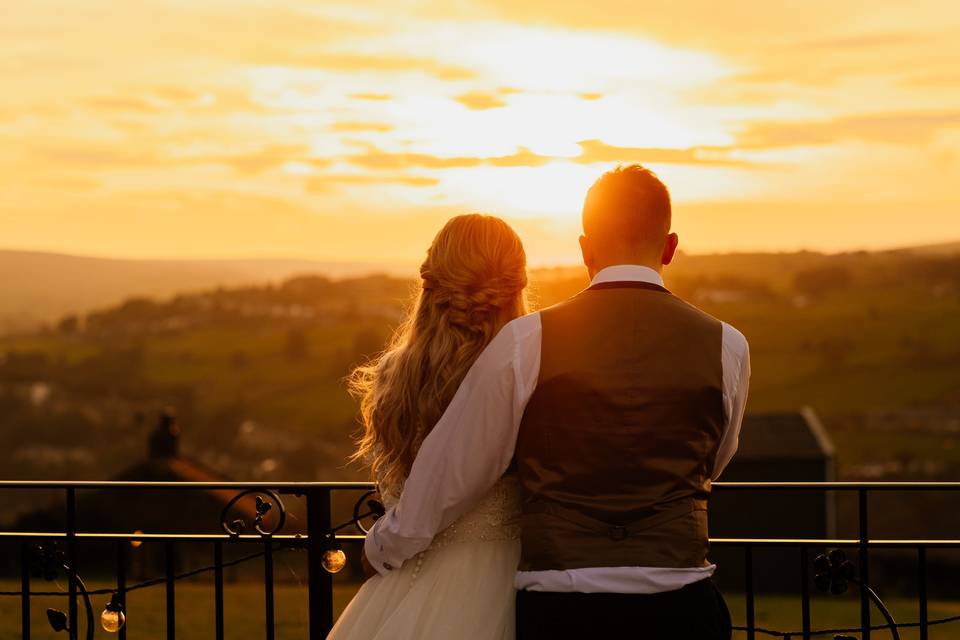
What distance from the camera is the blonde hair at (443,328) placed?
7.66 feet

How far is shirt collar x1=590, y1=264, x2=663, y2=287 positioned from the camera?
2.20m

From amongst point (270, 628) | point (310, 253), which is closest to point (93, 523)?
point (270, 628)

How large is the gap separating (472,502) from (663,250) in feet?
2.13

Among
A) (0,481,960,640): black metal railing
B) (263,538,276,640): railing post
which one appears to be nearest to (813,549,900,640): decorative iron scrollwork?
Answer: (0,481,960,640): black metal railing

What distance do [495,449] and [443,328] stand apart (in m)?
0.30

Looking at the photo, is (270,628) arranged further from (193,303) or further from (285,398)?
(193,303)

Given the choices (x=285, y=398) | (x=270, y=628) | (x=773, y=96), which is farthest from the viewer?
(x=285, y=398)

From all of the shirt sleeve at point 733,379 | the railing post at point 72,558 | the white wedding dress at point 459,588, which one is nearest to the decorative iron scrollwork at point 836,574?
the shirt sleeve at point 733,379

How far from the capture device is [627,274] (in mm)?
2205

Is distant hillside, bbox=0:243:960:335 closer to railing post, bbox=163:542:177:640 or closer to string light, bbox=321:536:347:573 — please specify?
railing post, bbox=163:542:177:640

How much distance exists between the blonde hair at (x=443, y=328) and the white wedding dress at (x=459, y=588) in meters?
0.19

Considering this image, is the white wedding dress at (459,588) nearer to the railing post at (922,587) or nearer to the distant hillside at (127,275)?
the railing post at (922,587)

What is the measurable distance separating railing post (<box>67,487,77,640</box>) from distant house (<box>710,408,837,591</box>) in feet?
133

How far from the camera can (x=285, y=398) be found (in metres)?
61.8
